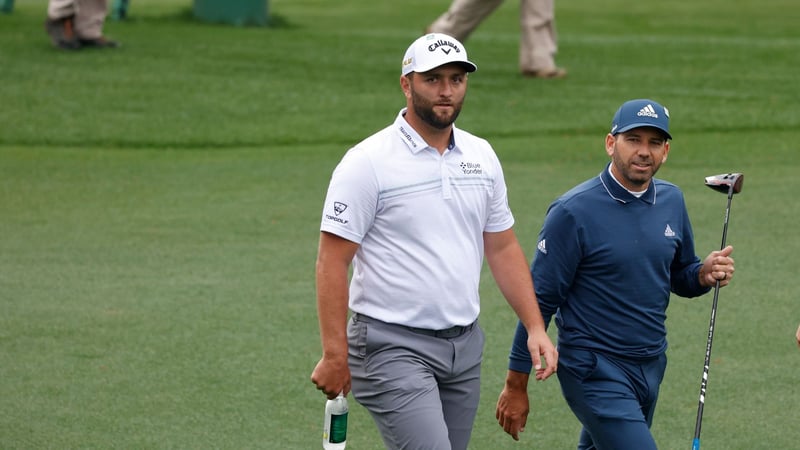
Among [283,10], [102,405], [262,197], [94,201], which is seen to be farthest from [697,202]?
[283,10]

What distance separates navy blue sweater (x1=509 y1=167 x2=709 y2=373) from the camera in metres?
5.80

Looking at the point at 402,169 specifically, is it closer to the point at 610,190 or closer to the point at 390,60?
the point at 610,190

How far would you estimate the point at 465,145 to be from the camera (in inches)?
225

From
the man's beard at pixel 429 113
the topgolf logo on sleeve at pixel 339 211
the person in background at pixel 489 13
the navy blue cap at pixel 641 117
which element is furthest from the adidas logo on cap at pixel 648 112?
the person in background at pixel 489 13

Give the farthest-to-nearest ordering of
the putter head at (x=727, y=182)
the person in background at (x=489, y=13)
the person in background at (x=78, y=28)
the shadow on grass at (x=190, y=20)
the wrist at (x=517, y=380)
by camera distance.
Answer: the shadow on grass at (x=190, y=20) → the person in background at (x=78, y=28) → the person in background at (x=489, y=13) → the putter head at (x=727, y=182) → the wrist at (x=517, y=380)

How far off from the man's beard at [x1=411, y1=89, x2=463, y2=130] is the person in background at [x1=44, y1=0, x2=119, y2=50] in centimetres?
1423

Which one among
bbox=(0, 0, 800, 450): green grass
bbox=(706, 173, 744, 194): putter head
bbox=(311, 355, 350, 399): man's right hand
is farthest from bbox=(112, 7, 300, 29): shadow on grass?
bbox=(311, 355, 350, 399): man's right hand

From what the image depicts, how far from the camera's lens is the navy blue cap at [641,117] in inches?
230

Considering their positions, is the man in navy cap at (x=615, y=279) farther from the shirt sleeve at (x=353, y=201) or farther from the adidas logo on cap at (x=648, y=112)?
the shirt sleeve at (x=353, y=201)

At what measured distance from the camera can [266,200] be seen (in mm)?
12977

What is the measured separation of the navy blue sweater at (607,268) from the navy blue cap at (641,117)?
0.74ft

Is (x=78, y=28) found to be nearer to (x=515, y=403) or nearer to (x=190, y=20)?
(x=190, y=20)

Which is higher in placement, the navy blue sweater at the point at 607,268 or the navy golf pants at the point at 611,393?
the navy blue sweater at the point at 607,268

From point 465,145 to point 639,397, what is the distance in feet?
4.25
